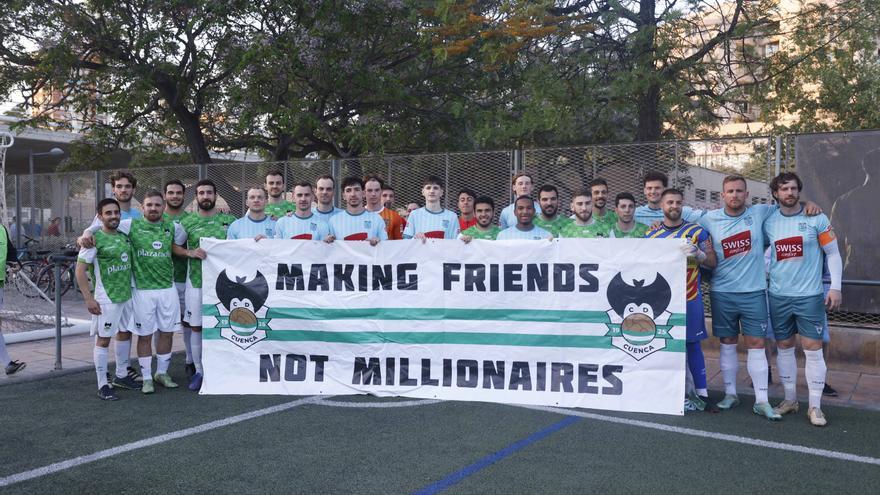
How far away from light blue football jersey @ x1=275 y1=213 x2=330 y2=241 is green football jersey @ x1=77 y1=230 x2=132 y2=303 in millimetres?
1358

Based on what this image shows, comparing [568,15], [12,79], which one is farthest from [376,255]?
[12,79]

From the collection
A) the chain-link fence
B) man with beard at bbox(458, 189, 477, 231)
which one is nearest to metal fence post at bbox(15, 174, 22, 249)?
the chain-link fence

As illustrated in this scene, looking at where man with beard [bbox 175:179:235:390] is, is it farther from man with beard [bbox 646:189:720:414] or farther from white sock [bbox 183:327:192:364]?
man with beard [bbox 646:189:720:414]

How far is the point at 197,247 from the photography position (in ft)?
22.3

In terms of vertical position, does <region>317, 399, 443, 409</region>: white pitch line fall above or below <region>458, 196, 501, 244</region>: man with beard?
below

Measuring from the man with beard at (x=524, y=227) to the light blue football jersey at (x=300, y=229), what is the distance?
1.70 meters

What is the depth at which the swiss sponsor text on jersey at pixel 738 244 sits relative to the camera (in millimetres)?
5770

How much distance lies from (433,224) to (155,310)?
2.78 m

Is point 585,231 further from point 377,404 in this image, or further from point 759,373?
point 377,404

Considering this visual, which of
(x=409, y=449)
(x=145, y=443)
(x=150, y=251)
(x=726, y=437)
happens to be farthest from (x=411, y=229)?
(x=726, y=437)

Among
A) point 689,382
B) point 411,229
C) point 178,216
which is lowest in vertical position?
point 689,382

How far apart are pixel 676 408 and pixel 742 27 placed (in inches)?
346

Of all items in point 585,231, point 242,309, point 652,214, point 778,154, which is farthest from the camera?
point 778,154

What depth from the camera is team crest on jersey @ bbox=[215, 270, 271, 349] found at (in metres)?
6.53
